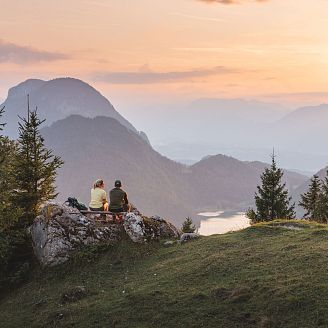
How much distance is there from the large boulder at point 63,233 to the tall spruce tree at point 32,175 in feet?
8.40

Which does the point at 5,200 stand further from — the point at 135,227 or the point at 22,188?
the point at 135,227

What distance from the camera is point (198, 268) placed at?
17938 millimetres

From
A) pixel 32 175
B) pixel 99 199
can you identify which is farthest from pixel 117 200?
pixel 32 175

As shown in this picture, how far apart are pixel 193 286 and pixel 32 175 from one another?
14.7 metres

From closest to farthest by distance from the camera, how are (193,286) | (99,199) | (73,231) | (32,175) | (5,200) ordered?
(193,286) → (5,200) → (73,231) → (99,199) → (32,175)

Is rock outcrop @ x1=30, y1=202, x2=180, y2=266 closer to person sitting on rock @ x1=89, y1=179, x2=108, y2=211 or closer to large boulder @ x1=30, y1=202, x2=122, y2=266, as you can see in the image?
large boulder @ x1=30, y1=202, x2=122, y2=266

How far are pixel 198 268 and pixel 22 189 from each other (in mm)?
14086

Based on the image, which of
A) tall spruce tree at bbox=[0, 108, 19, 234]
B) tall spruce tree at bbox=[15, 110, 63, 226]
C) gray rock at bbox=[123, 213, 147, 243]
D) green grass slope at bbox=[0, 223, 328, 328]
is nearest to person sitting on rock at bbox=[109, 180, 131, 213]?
gray rock at bbox=[123, 213, 147, 243]

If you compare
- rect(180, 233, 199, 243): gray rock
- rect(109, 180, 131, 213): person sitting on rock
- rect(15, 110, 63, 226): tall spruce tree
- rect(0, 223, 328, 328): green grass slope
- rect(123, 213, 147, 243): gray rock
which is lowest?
rect(0, 223, 328, 328): green grass slope

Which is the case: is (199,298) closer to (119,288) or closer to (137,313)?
(137,313)

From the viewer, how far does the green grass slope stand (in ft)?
44.8

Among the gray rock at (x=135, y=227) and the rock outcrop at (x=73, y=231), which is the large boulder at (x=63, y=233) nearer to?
the rock outcrop at (x=73, y=231)

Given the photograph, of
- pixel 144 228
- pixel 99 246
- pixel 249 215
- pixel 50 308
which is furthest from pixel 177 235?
pixel 249 215

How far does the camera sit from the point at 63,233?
23.2m
